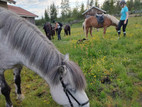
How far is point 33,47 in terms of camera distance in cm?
185

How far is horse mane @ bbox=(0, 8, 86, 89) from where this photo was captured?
1655 millimetres

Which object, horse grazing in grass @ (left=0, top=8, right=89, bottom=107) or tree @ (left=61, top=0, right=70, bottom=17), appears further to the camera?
tree @ (left=61, top=0, right=70, bottom=17)

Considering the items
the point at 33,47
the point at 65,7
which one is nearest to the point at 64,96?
the point at 33,47

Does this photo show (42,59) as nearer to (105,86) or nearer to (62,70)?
(62,70)

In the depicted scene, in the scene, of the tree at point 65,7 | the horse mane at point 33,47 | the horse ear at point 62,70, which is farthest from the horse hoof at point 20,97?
the tree at point 65,7

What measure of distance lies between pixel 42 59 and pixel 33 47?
29 cm

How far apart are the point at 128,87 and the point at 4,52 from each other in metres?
2.87

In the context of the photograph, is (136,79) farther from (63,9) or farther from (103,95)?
(63,9)

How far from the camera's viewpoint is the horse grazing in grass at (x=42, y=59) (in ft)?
5.35

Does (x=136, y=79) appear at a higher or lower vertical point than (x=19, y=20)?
lower

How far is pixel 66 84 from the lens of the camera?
5.37 feet

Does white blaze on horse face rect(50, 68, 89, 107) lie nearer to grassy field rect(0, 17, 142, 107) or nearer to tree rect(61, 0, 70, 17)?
grassy field rect(0, 17, 142, 107)

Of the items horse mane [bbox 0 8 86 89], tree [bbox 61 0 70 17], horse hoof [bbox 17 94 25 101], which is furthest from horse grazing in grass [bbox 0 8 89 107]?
tree [bbox 61 0 70 17]

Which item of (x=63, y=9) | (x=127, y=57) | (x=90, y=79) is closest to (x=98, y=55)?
(x=127, y=57)
